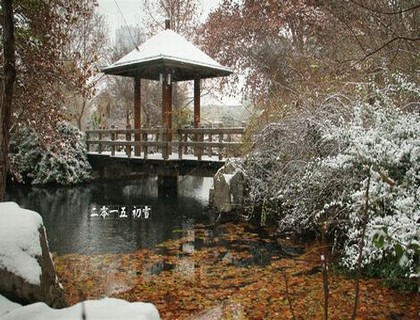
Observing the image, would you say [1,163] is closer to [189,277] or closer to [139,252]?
[189,277]

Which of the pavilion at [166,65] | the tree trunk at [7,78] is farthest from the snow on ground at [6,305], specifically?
the pavilion at [166,65]

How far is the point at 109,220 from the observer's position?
9711 mm

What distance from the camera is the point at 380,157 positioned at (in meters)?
5.48

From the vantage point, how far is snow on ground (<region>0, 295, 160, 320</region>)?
215 cm

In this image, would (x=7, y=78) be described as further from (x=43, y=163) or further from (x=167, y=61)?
(x=43, y=163)

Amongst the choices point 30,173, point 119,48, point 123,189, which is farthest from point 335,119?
point 119,48

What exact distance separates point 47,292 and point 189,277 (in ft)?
9.48

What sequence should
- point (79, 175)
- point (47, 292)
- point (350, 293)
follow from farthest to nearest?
point (79, 175)
point (350, 293)
point (47, 292)

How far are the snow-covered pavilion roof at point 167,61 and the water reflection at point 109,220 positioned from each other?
4.13 meters

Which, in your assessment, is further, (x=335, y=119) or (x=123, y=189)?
(x=123, y=189)

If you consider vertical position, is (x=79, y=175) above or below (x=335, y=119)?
below

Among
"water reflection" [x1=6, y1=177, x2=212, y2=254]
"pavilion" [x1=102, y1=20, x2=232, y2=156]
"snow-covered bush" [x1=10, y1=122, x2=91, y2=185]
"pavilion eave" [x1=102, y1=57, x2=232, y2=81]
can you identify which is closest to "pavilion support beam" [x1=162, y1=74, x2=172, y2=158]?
"pavilion" [x1=102, y1=20, x2=232, y2=156]

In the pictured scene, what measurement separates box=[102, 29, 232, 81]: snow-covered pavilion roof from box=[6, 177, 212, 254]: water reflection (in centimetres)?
413

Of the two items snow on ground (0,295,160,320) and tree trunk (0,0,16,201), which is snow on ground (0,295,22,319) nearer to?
snow on ground (0,295,160,320)
